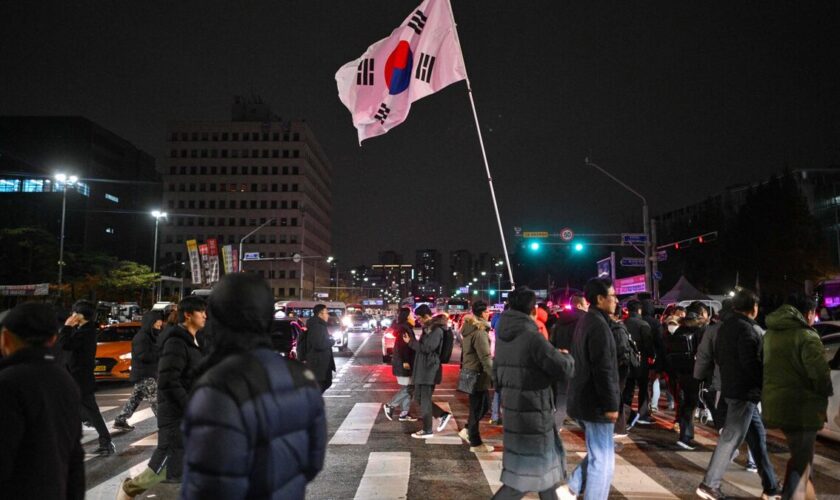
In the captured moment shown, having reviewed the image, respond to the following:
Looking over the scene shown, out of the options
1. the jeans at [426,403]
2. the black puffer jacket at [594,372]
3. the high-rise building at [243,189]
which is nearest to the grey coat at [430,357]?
the jeans at [426,403]

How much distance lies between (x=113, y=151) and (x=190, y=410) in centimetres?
10276

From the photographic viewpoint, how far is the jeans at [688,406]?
8195 millimetres

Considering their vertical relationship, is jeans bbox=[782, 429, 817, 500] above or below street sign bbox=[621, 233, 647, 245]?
below

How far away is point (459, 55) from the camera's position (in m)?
10.0

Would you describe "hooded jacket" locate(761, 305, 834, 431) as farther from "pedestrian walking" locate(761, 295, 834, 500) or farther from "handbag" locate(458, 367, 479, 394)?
"handbag" locate(458, 367, 479, 394)

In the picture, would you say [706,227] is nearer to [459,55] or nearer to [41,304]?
[459,55]

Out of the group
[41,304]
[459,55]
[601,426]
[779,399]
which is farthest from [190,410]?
[459,55]

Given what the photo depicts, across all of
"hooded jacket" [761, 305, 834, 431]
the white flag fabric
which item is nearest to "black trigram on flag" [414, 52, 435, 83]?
the white flag fabric

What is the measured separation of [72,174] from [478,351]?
88.7 meters

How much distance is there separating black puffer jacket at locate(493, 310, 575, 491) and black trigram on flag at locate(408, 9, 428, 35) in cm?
722

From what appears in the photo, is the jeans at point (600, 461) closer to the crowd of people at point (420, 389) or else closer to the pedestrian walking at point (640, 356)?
the crowd of people at point (420, 389)

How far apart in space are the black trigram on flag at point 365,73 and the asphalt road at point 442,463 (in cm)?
605

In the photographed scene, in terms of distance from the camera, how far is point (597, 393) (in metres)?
4.88

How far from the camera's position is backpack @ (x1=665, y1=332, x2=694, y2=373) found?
28.7 ft
